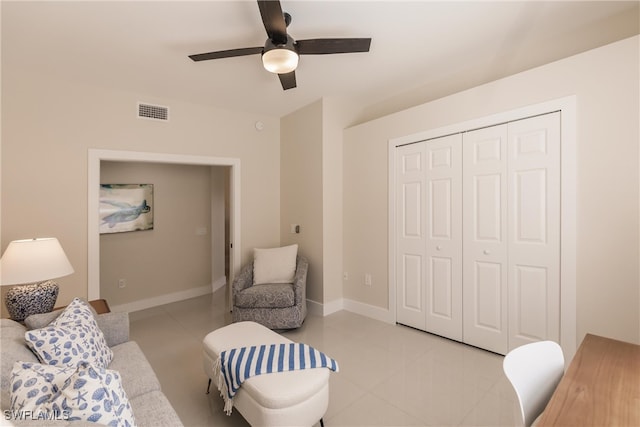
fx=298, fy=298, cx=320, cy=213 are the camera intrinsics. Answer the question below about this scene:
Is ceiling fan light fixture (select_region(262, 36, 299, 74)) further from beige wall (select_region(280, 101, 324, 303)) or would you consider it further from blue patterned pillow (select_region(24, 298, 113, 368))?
blue patterned pillow (select_region(24, 298, 113, 368))

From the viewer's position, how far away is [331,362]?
176cm

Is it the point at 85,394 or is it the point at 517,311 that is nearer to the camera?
the point at 85,394

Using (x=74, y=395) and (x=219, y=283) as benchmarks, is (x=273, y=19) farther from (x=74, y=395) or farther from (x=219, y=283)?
(x=219, y=283)

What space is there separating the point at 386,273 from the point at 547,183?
179 centimetres

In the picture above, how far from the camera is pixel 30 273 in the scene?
2.04 metres

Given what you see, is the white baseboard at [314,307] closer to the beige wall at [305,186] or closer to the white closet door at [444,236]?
the beige wall at [305,186]

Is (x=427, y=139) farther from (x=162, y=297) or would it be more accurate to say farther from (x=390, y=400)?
(x=162, y=297)

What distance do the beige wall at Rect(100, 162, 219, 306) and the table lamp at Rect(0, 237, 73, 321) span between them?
5.97 feet

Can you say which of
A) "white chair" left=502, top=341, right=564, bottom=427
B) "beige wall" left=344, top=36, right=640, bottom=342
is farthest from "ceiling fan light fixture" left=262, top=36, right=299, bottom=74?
"white chair" left=502, top=341, right=564, bottom=427

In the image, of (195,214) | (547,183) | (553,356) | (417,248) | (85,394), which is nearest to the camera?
(85,394)

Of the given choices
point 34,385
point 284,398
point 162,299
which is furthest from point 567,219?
point 162,299

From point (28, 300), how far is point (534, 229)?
12.6 ft

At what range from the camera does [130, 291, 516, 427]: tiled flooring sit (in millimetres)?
1899

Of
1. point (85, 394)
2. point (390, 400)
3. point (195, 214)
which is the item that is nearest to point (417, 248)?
point (390, 400)
